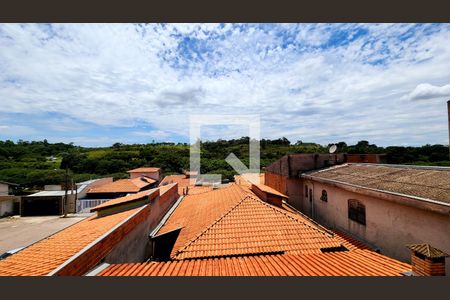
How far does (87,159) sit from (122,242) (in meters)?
53.1

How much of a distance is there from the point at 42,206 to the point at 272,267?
1049 inches

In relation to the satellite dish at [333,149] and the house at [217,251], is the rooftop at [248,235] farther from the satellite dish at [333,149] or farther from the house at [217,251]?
the satellite dish at [333,149]

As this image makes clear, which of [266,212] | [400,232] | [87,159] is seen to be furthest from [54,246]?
[87,159]

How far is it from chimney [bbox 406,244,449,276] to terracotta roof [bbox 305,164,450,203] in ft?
7.44

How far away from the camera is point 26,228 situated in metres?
17.6

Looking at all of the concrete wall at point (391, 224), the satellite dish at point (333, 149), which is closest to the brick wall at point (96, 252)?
the concrete wall at point (391, 224)

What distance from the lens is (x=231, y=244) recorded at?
21.2 feet

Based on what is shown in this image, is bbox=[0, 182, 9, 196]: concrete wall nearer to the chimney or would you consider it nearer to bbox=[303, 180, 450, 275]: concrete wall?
bbox=[303, 180, 450, 275]: concrete wall

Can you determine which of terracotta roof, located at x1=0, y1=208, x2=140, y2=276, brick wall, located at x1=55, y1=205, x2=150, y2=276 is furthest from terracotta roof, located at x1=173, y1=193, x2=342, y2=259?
terracotta roof, located at x1=0, y1=208, x2=140, y2=276

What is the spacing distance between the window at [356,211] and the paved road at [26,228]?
19.2 metres

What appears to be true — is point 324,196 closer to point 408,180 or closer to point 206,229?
point 408,180

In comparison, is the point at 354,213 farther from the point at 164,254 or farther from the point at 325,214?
the point at 164,254

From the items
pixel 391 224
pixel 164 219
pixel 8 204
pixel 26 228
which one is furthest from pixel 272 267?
pixel 8 204

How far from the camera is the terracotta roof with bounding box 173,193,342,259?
6.21 metres
